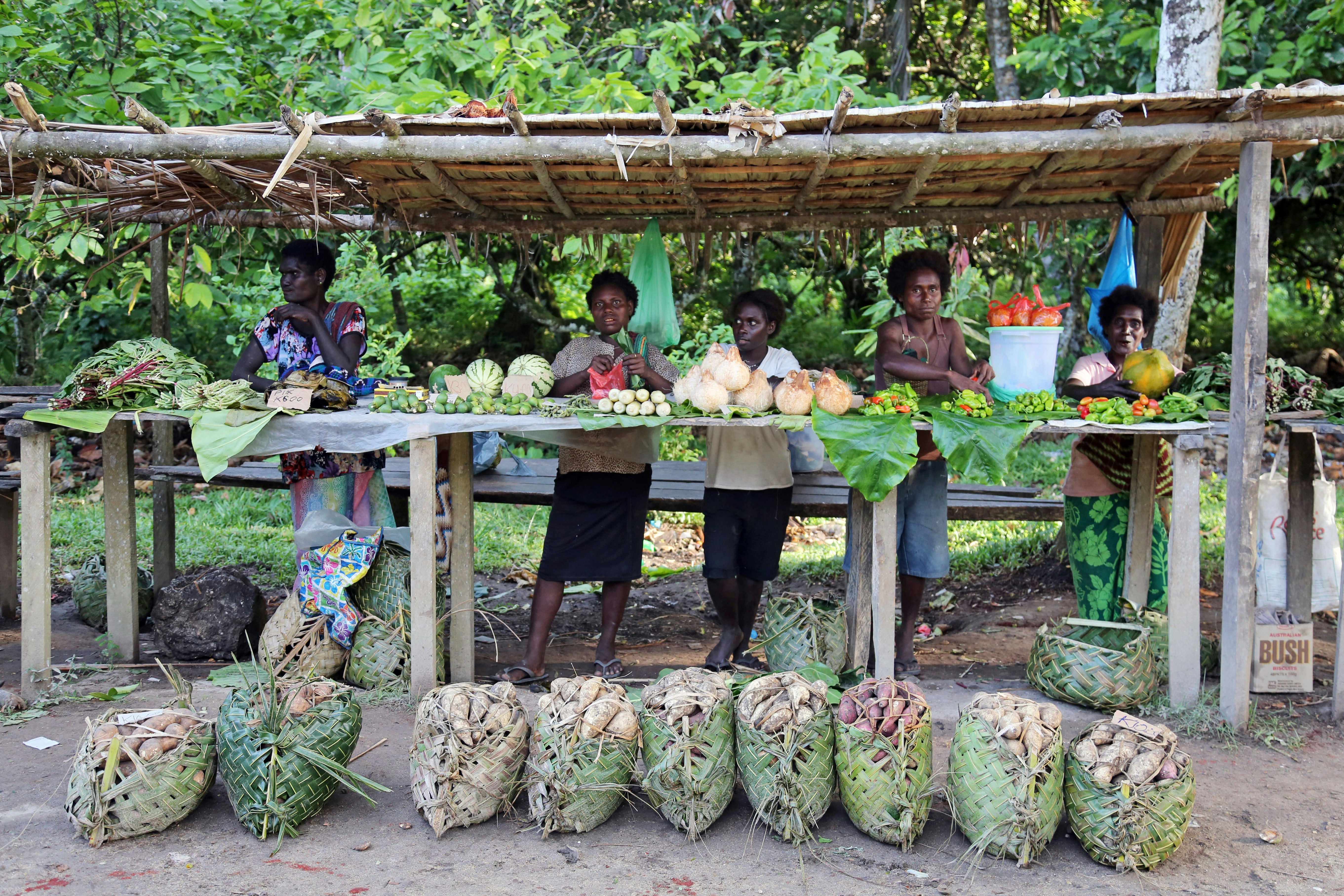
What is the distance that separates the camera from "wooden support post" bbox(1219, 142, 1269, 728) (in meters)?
4.20

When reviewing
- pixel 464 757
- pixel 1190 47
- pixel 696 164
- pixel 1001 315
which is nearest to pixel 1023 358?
pixel 1001 315

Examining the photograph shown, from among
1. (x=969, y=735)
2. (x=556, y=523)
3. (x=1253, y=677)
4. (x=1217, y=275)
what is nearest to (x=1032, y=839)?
(x=969, y=735)

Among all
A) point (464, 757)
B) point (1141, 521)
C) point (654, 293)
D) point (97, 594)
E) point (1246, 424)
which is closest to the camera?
point (464, 757)

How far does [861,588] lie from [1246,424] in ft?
5.67

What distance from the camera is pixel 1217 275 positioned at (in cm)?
1116

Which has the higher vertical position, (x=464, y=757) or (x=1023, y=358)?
(x=1023, y=358)

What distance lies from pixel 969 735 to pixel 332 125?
10.6ft

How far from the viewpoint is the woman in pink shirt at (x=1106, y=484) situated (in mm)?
4914

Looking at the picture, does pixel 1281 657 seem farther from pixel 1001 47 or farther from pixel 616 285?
pixel 1001 47

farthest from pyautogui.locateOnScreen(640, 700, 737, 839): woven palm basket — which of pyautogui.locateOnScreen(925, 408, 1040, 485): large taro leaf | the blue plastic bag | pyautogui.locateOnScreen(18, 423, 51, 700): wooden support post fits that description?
the blue plastic bag

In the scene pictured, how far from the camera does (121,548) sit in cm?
503

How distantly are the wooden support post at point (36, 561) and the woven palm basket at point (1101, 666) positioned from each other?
433cm

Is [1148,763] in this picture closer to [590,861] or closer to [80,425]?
[590,861]

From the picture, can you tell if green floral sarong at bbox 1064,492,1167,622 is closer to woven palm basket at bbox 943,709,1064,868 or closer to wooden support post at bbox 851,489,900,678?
wooden support post at bbox 851,489,900,678
